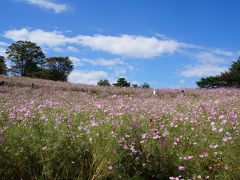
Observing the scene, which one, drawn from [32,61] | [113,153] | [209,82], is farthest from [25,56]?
[113,153]

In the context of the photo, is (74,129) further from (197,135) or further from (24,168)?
(197,135)

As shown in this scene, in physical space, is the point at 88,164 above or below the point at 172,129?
below

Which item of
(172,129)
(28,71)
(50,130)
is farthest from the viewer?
(28,71)

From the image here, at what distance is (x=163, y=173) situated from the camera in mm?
6387

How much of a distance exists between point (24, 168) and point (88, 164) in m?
0.99

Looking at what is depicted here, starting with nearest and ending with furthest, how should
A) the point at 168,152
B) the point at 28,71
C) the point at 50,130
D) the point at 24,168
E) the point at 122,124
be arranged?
1. the point at 24,168
2. the point at 50,130
3. the point at 168,152
4. the point at 122,124
5. the point at 28,71

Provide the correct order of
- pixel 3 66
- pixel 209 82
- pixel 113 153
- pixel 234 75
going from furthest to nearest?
pixel 3 66
pixel 209 82
pixel 234 75
pixel 113 153

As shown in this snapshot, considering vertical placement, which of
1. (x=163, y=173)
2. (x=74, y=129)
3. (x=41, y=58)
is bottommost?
(x=163, y=173)

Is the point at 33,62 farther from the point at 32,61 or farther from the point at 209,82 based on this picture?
the point at 209,82

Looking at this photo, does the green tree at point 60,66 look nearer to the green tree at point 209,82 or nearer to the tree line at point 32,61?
the tree line at point 32,61

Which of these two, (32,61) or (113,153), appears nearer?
(113,153)

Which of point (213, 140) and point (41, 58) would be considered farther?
point (41, 58)

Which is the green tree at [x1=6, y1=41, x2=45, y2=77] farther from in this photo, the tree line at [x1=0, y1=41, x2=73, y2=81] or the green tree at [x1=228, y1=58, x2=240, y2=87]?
the green tree at [x1=228, y1=58, x2=240, y2=87]

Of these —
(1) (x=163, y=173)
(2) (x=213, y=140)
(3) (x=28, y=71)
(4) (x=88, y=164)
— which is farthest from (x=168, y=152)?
(3) (x=28, y=71)
